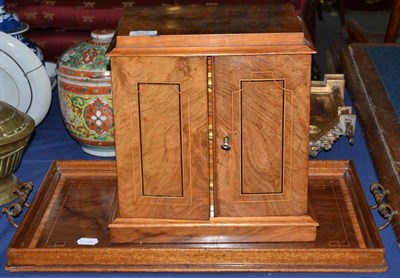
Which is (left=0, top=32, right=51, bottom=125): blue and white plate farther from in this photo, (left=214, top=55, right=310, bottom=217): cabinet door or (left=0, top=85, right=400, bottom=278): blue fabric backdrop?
(left=214, top=55, right=310, bottom=217): cabinet door

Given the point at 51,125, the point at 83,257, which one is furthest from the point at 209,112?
the point at 51,125

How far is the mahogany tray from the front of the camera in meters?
1.14

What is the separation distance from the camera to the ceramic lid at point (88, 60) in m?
1.43

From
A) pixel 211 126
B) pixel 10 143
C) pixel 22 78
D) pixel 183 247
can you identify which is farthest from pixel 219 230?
pixel 22 78

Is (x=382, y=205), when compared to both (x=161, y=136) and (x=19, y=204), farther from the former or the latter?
(x=19, y=204)

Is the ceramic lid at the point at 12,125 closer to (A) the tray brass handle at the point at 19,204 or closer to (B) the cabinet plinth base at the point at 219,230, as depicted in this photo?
(A) the tray brass handle at the point at 19,204

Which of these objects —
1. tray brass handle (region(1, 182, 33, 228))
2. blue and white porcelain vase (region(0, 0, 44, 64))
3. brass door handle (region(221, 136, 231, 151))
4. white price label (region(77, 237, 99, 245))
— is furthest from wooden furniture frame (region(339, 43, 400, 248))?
blue and white porcelain vase (region(0, 0, 44, 64))

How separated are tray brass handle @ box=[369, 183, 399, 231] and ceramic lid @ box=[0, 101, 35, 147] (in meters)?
0.61

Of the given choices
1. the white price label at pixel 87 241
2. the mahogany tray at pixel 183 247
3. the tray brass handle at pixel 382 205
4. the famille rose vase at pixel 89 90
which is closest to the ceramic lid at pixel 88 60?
the famille rose vase at pixel 89 90

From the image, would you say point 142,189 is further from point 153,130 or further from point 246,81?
point 246,81

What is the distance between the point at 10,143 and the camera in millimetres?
1305

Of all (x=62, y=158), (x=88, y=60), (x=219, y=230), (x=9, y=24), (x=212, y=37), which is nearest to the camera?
(x=212, y=37)

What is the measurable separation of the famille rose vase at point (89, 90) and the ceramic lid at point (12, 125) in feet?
0.40

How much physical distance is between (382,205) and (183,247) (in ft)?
1.10
